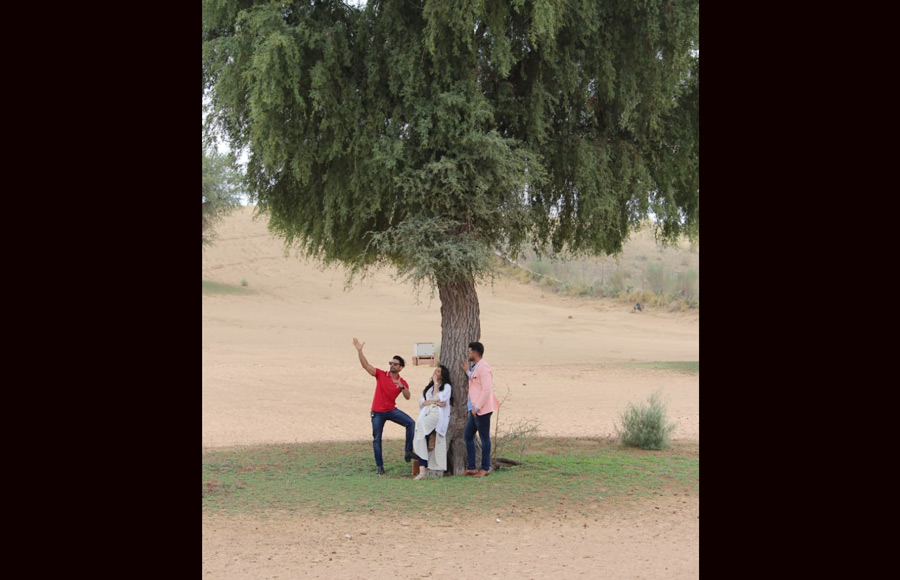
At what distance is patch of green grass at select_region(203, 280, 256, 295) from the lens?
198 ft

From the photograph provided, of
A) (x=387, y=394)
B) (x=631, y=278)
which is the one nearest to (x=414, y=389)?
(x=387, y=394)

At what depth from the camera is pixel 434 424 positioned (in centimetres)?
1213

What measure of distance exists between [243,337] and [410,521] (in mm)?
35214

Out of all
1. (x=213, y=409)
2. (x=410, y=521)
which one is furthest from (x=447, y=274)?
(x=213, y=409)

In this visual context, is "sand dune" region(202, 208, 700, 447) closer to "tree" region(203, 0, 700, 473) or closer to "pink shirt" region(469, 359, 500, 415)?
"tree" region(203, 0, 700, 473)

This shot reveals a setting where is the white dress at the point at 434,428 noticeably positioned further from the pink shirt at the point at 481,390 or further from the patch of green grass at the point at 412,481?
the pink shirt at the point at 481,390

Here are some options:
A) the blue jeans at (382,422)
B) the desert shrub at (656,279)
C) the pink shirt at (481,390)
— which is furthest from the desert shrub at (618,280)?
the pink shirt at (481,390)

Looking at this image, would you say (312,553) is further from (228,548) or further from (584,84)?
(584,84)

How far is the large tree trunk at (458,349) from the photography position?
12.7 m

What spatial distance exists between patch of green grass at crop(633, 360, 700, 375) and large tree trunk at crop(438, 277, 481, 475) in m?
20.4

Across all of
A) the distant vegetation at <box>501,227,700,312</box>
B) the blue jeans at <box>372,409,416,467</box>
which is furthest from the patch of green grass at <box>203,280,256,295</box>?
the blue jeans at <box>372,409,416,467</box>

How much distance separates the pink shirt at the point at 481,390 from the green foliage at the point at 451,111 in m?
1.28

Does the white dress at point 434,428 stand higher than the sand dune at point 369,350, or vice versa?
the white dress at point 434,428
